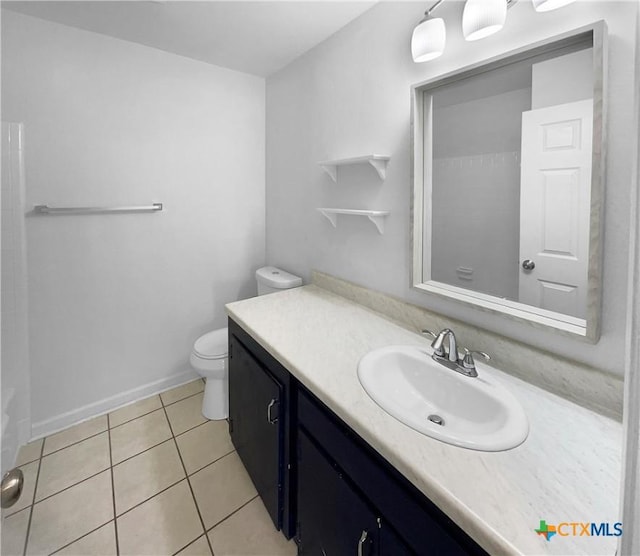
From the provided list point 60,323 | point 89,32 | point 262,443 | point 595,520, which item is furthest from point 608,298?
point 89,32

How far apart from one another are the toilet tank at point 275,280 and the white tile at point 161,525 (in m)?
1.18

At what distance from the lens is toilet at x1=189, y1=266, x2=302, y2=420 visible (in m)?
1.89

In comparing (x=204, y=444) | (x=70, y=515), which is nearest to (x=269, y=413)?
(x=204, y=444)

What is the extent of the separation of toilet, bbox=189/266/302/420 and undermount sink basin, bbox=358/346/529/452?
109 cm

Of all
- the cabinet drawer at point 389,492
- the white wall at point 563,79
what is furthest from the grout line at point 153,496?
the white wall at point 563,79

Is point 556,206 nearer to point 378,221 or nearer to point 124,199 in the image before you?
point 378,221

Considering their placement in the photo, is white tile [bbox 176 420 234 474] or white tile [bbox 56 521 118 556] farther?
white tile [bbox 176 420 234 474]

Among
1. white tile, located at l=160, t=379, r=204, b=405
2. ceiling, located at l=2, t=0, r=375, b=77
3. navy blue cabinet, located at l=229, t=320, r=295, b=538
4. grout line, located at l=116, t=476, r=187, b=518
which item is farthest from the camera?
white tile, located at l=160, t=379, r=204, b=405

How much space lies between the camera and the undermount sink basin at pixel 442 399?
76cm

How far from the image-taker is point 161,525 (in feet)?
4.45

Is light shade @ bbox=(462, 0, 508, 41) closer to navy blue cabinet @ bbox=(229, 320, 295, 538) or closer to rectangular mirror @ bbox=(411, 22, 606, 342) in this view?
rectangular mirror @ bbox=(411, 22, 606, 342)

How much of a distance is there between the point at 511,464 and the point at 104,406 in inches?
90.1

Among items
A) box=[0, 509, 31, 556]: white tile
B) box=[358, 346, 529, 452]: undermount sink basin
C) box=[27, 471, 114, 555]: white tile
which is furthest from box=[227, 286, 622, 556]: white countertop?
box=[0, 509, 31, 556]: white tile

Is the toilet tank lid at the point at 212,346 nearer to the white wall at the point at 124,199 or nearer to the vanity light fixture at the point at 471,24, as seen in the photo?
the white wall at the point at 124,199
